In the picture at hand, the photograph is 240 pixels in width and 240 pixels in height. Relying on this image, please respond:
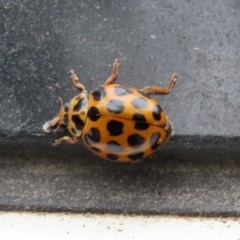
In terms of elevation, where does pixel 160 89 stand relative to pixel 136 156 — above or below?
above

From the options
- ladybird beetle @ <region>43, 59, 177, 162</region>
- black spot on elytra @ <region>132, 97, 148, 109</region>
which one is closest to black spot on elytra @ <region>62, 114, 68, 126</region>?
ladybird beetle @ <region>43, 59, 177, 162</region>

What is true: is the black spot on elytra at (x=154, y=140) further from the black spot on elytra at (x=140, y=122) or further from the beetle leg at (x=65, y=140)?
the beetle leg at (x=65, y=140)

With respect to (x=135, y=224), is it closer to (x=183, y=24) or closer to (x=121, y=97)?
(x=121, y=97)

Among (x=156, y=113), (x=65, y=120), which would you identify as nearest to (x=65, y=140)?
(x=65, y=120)

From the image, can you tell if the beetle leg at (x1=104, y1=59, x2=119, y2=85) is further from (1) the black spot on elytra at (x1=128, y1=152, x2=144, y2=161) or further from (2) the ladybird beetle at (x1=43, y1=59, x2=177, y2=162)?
(1) the black spot on elytra at (x1=128, y1=152, x2=144, y2=161)

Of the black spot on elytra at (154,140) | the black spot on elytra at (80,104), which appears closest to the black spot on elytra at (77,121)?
the black spot on elytra at (80,104)

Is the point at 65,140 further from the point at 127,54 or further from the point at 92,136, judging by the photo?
the point at 127,54

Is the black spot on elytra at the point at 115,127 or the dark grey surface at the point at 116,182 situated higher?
the black spot on elytra at the point at 115,127
